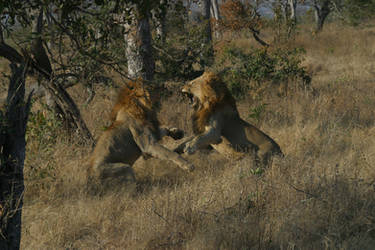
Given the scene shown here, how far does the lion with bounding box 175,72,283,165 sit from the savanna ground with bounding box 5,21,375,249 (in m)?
0.27

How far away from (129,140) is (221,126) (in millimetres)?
1325

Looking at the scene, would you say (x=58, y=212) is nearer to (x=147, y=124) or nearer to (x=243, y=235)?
(x=147, y=124)

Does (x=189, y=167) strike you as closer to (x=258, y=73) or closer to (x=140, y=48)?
(x=140, y=48)

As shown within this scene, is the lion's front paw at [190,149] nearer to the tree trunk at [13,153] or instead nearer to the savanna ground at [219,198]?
the savanna ground at [219,198]

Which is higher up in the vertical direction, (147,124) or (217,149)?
(147,124)

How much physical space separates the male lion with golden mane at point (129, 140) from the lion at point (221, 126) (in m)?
0.45

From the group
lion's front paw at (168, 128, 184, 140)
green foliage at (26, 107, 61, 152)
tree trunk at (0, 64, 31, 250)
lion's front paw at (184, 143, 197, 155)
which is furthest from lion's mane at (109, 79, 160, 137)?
tree trunk at (0, 64, 31, 250)

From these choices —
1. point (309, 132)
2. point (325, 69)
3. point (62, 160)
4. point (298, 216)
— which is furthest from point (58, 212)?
point (325, 69)

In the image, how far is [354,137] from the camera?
7000 millimetres

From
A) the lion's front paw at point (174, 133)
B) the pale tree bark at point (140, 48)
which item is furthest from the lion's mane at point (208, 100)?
the pale tree bark at point (140, 48)

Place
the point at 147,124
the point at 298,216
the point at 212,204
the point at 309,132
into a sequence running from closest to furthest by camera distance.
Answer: the point at 298,216
the point at 212,204
the point at 147,124
the point at 309,132

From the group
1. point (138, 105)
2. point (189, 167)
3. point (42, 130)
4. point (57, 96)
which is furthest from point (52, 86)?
point (189, 167)

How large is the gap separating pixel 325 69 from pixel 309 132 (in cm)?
793

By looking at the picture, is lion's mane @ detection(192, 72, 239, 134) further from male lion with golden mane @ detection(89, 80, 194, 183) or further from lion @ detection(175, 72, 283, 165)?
male lion with golden mane @ detection(89, 80, 194, 183)
